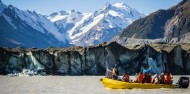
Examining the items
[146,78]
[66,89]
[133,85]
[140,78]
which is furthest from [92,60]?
[133,85]

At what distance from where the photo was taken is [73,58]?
123 m

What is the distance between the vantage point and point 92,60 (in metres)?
125

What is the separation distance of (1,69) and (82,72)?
25912 millimetres

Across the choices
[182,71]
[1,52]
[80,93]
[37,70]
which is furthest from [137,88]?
[182,71]

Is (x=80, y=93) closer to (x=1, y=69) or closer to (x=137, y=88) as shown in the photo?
(x=137, y=88)

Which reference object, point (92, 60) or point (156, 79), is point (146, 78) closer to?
point (156, 79)

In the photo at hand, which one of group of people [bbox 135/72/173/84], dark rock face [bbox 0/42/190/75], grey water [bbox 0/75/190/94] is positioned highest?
dark rock face [bbox 0/42/190/75]

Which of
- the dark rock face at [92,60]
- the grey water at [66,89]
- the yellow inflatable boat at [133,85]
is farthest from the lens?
the dark rock face at [92,60]

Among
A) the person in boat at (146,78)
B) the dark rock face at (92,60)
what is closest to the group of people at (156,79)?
the person in boat at (146,78)

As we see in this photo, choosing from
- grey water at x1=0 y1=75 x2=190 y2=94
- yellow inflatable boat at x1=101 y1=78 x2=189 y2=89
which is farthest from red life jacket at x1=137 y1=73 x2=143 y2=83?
grey water at x1=0 y1=75 x2=190 y2=94

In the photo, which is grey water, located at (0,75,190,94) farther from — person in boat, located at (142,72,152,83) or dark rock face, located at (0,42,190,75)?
dark rock face, located at (0,42,190,75)

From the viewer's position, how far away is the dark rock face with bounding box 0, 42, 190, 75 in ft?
394

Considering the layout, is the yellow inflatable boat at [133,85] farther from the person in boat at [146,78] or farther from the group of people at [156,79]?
the person in boat at [146,78]

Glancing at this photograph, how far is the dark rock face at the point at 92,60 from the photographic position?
394 feet
